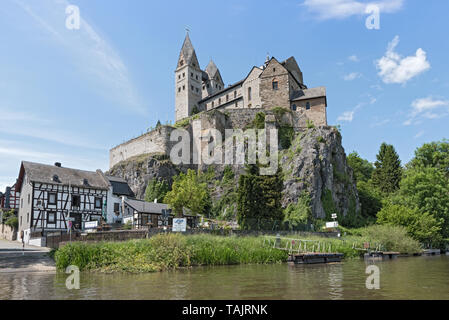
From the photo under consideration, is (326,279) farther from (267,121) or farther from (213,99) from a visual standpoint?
(213,99)

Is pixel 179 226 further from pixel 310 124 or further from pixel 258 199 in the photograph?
pixel 310 124

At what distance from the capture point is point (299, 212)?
40344 millimetres

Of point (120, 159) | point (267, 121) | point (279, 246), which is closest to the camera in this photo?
point (279, 246)

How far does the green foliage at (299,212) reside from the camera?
129 feet

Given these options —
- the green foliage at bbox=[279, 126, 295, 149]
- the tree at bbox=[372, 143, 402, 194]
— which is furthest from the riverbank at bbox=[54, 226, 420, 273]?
the tree at bbox=[372, 143, 402, 194]

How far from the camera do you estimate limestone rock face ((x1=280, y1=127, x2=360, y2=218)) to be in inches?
1658

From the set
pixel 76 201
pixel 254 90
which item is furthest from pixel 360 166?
pixel 76 201

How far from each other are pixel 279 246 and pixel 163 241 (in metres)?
10.4

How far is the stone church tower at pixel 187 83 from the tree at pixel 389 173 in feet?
120

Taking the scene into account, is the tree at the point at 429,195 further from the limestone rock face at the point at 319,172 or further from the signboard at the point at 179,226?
the signboard at the point at 179,226

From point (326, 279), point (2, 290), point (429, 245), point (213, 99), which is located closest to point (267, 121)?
point (213, 99)

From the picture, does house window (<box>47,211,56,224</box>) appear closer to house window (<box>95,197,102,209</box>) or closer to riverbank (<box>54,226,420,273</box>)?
house window (<box>95,197,102,209</box>)

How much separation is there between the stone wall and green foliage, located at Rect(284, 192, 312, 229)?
23740 mm

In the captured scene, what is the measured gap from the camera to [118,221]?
136 feet
